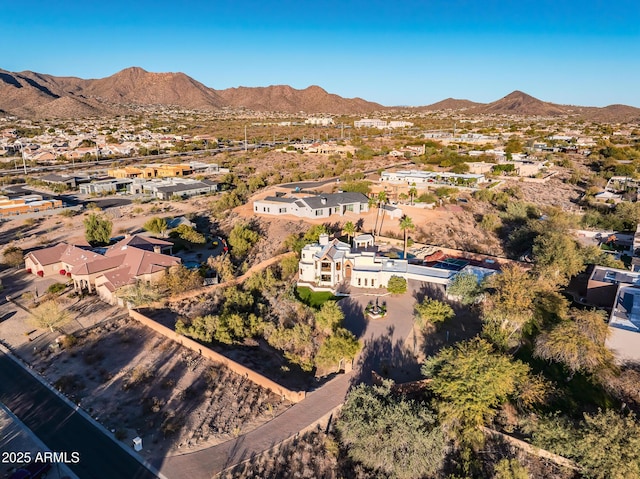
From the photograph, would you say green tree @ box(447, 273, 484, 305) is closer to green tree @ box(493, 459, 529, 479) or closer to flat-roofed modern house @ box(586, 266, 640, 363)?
flat-roofed modern house @ box(586, 266, 640, 363)

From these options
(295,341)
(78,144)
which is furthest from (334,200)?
(78,144)

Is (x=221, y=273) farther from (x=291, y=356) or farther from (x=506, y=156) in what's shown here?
(x=506, y=156)

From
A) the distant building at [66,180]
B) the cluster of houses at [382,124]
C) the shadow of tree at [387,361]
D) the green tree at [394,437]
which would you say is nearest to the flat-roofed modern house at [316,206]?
the shadow of tree at [387,361]

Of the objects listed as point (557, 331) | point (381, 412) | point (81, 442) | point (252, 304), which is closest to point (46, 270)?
point (252, 304)

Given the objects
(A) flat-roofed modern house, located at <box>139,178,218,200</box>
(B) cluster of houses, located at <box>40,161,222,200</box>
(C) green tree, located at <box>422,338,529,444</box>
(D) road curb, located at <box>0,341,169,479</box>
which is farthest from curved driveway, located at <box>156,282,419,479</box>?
(B) cluster of houses, located at <box>40,161,222,200</box>

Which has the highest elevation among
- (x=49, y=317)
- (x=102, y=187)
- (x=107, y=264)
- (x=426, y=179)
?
(x=426, y=179)

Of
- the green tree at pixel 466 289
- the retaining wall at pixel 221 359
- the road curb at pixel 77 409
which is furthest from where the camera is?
the green tree at pixel 466 289

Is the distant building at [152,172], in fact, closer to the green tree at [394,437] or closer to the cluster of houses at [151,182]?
the cluster of houses at [151,182]

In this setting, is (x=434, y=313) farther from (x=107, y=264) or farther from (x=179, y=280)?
(x=107, y=264)
